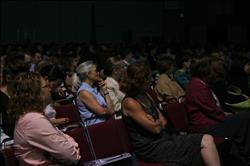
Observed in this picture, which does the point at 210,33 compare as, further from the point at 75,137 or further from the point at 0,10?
the point at 75,137

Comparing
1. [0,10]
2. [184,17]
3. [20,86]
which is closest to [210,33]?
[184,17]

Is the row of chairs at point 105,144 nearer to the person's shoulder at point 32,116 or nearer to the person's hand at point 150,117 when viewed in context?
the person's hand at point 150,117

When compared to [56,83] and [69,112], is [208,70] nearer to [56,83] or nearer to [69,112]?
[69,112]

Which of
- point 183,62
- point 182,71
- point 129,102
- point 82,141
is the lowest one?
point 82,141

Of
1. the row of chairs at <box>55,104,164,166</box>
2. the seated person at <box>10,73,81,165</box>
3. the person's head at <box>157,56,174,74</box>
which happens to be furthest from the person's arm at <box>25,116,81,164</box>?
the person's head at <box>157,56,174,74</box>

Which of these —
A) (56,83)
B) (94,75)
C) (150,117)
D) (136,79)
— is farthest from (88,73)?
(150,117)

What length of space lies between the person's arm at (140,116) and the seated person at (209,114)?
1209mm

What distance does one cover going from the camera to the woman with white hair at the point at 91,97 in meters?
6.59

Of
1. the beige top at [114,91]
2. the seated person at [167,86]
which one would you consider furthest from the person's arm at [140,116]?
the seated person at [167,86]

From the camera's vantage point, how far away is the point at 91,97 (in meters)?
6.61

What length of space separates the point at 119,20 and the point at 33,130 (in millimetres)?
24513

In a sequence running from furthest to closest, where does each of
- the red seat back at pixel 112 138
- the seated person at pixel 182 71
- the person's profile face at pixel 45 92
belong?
the seated person at pixel 182 71 → the red seat back at pixel 112 138 → the person's profile face at pixel 45 92

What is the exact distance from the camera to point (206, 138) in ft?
18.3

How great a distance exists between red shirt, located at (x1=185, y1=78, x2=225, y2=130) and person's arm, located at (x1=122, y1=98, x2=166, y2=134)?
1.26 m
